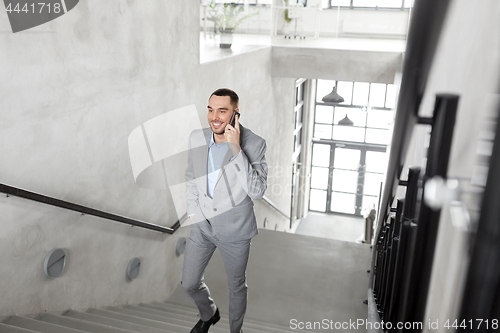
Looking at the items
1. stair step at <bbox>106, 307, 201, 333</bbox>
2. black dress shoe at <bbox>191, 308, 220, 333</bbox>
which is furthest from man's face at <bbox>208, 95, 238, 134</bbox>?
stair step at <bbox>106, 307, 201, 333</bbox>

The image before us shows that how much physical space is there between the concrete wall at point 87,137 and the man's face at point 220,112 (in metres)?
0.91

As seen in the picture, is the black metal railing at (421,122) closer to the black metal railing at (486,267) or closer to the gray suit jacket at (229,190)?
the black metal railing at (486,267)

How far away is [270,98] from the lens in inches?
345

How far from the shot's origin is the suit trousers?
2602mm

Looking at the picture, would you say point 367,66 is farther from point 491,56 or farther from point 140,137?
point 491,56

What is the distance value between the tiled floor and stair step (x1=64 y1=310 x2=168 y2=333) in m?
11.5

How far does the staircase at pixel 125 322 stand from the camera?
238 centimetres

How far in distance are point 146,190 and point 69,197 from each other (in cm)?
106

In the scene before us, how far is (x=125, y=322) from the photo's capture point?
9.77 feet

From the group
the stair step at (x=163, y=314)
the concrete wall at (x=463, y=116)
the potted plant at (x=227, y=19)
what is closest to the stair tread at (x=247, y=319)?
the stair step at (x=163, y=314)

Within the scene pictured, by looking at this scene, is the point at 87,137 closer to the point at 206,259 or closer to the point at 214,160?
the point at 214,160

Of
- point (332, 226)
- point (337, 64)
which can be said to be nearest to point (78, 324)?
point (337, 64)

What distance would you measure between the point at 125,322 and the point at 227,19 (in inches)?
184

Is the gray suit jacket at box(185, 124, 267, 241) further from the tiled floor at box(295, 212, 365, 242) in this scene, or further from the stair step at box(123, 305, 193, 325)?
the tiled floor at box(295, 212, 365, 242)
